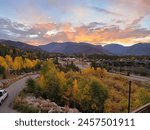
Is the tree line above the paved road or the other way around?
the other way around

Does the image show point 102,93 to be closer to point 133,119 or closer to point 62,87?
point 62,87

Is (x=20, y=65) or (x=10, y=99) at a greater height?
(x=10, y=99)

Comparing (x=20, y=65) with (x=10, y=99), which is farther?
(x=20, y=65)

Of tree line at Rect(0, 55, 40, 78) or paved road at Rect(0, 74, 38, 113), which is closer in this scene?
paved road at Rect(0, 74, 38, 113)

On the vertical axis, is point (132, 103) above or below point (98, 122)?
below

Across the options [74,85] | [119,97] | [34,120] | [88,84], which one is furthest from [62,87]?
[34,120]

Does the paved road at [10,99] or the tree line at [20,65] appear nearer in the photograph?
the paved road at [10,99]

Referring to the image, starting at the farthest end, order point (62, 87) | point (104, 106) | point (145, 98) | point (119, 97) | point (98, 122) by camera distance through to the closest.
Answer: point (62, 87), point (119, 97), point (104, 106), point (145, 98), point (98, 122)

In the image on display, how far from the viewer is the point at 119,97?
9.66 metres

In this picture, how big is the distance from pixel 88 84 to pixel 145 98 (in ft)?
6.19

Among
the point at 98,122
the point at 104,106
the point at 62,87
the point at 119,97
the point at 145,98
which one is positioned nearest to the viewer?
the point at 98,122

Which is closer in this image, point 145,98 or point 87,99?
point 145,98

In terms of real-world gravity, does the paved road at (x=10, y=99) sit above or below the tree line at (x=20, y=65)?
above

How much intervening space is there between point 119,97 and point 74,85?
5.11 ft
